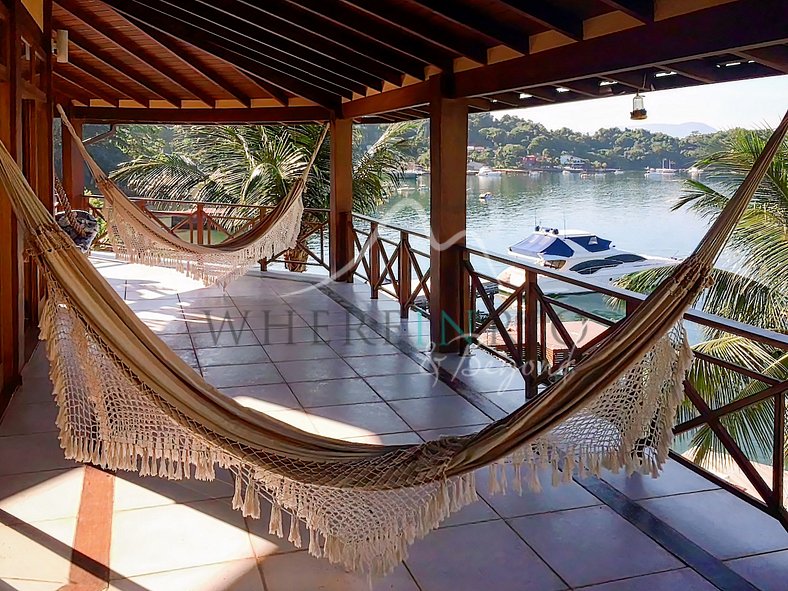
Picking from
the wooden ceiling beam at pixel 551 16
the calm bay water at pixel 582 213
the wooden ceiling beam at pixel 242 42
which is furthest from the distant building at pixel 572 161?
the wooden ceiling beam at pixel 551 16

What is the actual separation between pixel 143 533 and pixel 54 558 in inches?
9.7

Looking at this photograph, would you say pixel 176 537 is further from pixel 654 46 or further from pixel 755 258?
pixel 755 258

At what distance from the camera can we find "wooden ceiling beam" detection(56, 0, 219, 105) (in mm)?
4879

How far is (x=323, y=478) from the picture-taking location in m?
1.77

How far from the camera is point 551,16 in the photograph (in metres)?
2.88

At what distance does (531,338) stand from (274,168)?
682cm

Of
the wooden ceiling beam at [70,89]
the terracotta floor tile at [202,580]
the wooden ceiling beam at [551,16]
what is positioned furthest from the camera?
the wooden ceiling beam at [70,89]

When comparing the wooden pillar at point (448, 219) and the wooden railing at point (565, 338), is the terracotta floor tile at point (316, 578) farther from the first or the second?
the wooden pillar at point (448, 219)

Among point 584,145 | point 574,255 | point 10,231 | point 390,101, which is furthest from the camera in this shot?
point 574,255

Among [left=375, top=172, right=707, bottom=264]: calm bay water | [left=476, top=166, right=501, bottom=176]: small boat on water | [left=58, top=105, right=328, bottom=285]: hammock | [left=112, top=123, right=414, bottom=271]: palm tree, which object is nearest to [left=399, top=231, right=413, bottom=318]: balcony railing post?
[left=58, top=105, right=328, bottom=285]: hammock

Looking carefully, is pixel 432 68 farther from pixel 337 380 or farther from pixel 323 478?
pixel 323 478

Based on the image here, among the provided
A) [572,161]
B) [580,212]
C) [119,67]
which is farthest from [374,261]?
[580,212]

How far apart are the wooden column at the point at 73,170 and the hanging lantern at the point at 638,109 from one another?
5181mm

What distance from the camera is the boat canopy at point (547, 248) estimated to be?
15950mm
